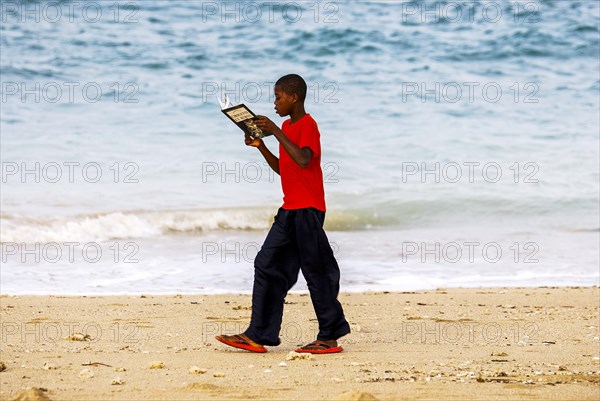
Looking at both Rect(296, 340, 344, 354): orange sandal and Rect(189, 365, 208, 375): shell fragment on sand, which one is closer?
Rect(189, 365, 208, 375): shell fragment on sand

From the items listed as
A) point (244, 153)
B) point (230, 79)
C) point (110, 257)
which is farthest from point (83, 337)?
point (230, 79)

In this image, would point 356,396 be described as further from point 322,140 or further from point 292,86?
point 322,140

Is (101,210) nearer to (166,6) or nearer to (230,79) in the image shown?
(230,79)

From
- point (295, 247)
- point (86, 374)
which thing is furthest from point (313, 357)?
point (86, 374)

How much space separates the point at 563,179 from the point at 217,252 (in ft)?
20.4

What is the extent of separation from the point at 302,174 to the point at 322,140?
32.4 ft

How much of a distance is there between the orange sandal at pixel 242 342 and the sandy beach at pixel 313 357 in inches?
1.6

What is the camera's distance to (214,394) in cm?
384

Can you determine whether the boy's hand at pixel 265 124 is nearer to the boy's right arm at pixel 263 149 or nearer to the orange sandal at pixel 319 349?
the boy's right arm at pixel 263 149

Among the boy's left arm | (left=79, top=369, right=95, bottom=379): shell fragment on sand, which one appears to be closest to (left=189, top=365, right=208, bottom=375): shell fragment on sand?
(left=79, top=369, right=95, bottom=379): shell fragment on sand

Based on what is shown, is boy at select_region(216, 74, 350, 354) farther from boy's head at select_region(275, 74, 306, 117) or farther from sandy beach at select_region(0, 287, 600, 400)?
sandy beach at select_region(0, 287, 600, 400)

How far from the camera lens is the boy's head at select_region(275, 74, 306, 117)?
479 cm

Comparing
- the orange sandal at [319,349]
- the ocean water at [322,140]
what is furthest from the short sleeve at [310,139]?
the ocean water at [322,140]

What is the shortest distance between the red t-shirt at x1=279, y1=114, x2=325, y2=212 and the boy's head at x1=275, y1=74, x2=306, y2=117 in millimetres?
84
